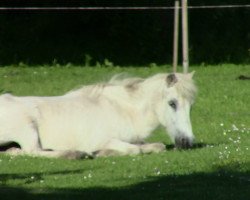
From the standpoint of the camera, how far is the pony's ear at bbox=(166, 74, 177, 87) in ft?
41.7

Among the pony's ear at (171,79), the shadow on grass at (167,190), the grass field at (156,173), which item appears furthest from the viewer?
the pony's ear at (171,79)

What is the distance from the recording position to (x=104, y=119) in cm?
1288

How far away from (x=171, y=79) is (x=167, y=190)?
382cm

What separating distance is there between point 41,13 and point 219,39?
5976mm

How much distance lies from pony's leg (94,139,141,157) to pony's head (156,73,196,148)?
1.98 feet

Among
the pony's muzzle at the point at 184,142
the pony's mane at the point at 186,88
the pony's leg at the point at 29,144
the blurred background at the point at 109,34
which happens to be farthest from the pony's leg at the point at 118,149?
the blurred background at the point at 109,34

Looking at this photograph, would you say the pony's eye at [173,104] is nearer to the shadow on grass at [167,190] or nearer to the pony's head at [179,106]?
the pony's head at [179,106]

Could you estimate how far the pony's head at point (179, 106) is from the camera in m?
12.6

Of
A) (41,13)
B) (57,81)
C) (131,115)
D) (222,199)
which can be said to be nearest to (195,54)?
(41,13)

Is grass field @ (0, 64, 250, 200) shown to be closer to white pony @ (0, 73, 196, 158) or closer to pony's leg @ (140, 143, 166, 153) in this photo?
pony's leg @ (140, 143, 166, 153)

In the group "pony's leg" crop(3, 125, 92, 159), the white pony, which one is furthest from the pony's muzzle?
"pony's leg" crop(3, 125, 92, 159)

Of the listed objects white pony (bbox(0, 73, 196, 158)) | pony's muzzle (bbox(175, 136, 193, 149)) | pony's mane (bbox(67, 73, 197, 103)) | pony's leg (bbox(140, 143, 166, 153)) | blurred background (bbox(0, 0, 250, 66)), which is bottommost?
blurred background (bbox(0, 0, 250, 66))

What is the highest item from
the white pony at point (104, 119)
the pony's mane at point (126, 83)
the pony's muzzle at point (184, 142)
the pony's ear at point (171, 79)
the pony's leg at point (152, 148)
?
the pony's ear at point (171, 79)

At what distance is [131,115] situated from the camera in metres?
13.1
